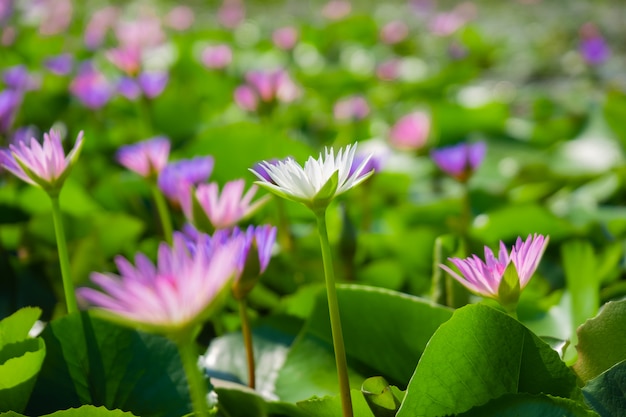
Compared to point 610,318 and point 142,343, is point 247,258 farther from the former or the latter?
point 610,318

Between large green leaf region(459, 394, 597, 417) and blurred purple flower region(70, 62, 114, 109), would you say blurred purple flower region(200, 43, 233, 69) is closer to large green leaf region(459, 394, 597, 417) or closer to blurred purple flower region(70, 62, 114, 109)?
blurred purple flower region(70, 62, 114, 109)

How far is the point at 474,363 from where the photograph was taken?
50 cm

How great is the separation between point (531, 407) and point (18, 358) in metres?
0.35

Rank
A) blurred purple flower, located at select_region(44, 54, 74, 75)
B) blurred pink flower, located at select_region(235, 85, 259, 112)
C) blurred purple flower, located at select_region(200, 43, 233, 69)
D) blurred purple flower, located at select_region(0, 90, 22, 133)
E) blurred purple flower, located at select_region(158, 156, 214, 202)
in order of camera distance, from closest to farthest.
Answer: blurred purple flower, located at select_region(158, 156, 214, 202) → blurred purple flower, located at select_region(0, 90, 22, 133) → blurred pink flower, located at select_region(235, 85, 259, 112) → blurred purple flower, located at select_region(44, 54, 74, 75) → blurred purple flower, located at select_region(200, 43, 233, 69)

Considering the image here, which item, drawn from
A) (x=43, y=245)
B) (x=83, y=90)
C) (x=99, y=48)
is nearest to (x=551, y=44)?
(x=99, y=48)

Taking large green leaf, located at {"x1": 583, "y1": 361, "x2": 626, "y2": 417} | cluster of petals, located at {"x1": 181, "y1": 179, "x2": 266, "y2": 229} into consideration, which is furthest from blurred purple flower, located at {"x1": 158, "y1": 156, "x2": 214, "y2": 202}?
large green leaf, located at {"x1": 583, "y1": 361, "x2": 626, "y2": 417}

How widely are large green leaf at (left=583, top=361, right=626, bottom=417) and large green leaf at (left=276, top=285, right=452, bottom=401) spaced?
14cm

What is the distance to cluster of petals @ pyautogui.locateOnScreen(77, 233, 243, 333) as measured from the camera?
1.15 feet

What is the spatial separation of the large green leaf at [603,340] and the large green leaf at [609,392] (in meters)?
0.06

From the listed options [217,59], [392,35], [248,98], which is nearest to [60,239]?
[248,98]

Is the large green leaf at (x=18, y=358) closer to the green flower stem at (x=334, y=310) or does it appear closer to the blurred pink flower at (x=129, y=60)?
the green flower stem at (x=334, y=310)

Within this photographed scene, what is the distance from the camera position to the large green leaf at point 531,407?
469 millimetres

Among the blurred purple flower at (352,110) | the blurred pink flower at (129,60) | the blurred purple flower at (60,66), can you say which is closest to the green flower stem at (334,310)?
the blurred pink flower at (129,60)

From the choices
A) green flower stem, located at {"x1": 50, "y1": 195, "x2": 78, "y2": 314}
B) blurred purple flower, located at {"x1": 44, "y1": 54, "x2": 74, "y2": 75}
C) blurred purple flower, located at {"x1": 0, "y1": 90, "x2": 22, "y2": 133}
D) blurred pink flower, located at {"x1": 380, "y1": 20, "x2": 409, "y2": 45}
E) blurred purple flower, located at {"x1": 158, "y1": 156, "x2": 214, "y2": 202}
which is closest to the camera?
green flower stem, located at {"x1": 50, "y1": 195, "x2": 78, "y2": 314}
